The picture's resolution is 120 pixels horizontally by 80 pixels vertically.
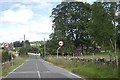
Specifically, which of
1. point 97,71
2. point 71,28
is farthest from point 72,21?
point 97,71

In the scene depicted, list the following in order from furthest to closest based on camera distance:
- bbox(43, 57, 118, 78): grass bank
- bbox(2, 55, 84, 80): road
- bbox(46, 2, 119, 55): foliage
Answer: bbox(46, 2, 119, 55): foliage → bbox(2, 55, 84, 80): road → bbox(43, 57, 118, 78): grass bank

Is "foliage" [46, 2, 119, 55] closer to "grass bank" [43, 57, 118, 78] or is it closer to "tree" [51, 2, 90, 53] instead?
"tree" [51, 2, 90, 53]

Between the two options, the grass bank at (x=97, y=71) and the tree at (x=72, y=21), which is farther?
the tree at (x=72, y=21)

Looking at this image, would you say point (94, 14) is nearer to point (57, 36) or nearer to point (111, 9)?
point (111, 9)

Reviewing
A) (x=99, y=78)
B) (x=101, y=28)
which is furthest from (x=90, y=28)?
(x=99, y=78)

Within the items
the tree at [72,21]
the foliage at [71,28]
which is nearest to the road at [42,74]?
the foliage at [71,28]

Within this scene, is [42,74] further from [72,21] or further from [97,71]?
[72,21]

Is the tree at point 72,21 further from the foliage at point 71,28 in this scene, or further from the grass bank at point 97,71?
the grass bank at point 97,71

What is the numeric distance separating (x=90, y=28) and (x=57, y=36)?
7100 cm

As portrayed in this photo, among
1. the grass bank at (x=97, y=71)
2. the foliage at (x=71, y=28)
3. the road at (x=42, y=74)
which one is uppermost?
the foliage at (x=71, y=28)

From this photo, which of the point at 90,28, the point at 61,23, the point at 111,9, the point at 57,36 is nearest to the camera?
the point at 111,9

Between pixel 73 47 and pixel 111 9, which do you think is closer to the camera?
pixel 111 9

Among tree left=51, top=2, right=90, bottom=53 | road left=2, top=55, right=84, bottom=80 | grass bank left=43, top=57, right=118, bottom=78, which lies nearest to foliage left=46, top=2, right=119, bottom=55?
tree left=51, top=2, right=90, bottom=53

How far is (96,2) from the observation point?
26.6 meters
